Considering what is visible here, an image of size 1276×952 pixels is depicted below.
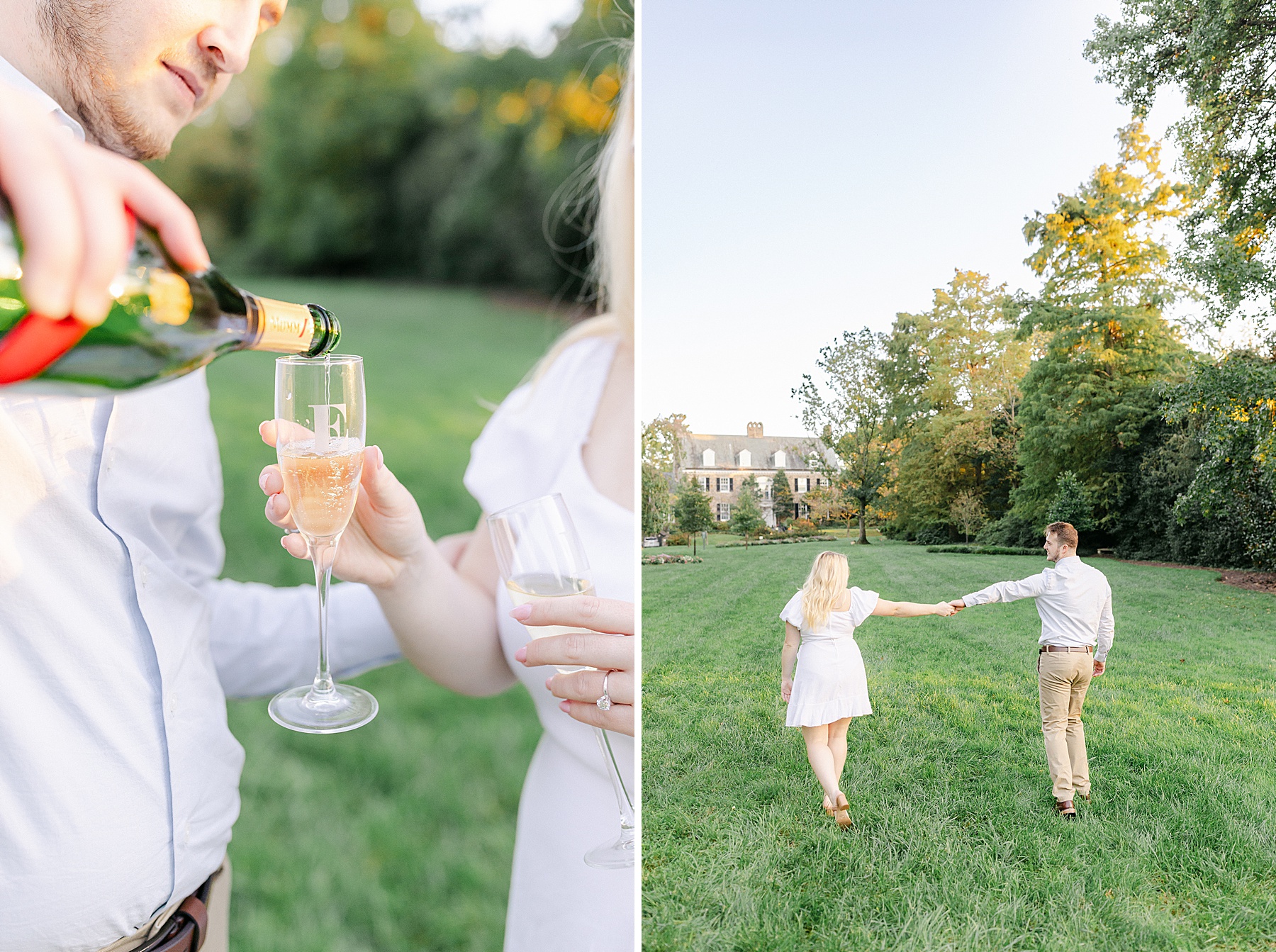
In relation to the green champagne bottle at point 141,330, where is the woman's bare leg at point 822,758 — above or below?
below

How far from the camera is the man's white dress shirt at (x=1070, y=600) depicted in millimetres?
2092

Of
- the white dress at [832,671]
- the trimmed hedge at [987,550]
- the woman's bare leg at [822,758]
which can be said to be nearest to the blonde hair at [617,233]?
the white dress at [832,671]

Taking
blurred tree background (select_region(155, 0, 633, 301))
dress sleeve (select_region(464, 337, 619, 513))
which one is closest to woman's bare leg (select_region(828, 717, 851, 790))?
dress sleeve (select_region(464, 337, 619, 513))

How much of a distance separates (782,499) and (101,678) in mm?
1727

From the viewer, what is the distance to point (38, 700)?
2.85ft

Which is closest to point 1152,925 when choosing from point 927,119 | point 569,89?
point 927,119

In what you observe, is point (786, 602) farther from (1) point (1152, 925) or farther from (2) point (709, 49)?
(2) point (709, 49)

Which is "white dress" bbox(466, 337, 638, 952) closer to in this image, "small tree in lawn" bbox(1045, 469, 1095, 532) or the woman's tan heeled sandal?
the woman's tan heeled sandal

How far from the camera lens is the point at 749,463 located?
2350mm

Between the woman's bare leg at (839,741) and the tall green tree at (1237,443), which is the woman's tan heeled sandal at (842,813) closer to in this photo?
the woman's bare leg at (839,741)

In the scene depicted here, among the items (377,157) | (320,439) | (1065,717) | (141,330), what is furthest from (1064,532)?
(377,157)

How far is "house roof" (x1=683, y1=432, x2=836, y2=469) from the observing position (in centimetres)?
232

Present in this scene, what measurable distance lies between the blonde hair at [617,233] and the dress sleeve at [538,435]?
0.16 ft

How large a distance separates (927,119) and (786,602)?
1325mm
